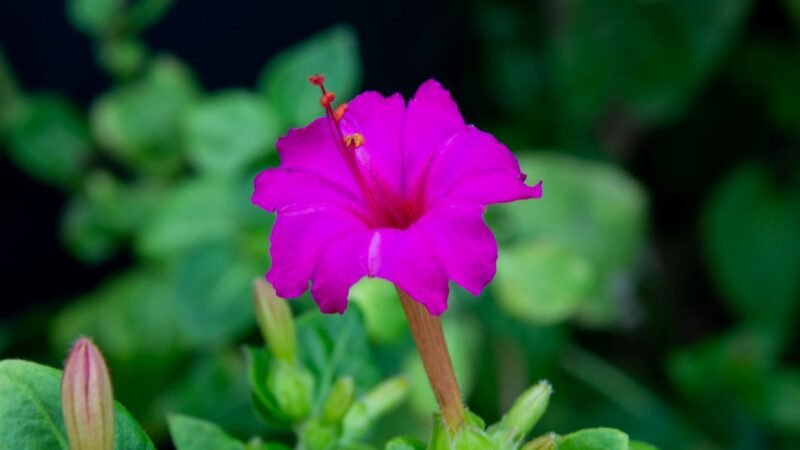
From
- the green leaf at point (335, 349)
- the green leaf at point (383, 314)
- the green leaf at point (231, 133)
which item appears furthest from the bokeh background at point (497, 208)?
the green leaf at point (335, 349)

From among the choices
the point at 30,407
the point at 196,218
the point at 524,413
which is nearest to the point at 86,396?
the point at 30,407

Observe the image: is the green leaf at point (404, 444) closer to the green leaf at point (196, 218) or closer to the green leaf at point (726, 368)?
the green leaf at point (196, 218)

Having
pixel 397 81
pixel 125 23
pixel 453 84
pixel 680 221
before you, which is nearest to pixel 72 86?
pixel 125 23

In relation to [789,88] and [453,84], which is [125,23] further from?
[789,88]

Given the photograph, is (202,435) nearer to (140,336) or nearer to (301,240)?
(301,240)

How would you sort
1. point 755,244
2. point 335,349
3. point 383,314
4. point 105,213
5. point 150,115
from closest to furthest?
point 335,349 → point 383,314 → point 150,115 → point 105,213 → point 755,244

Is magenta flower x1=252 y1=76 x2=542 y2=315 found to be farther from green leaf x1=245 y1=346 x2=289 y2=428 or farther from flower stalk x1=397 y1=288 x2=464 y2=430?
green leaf x1=245 y1=346 x2=289 y2=428
